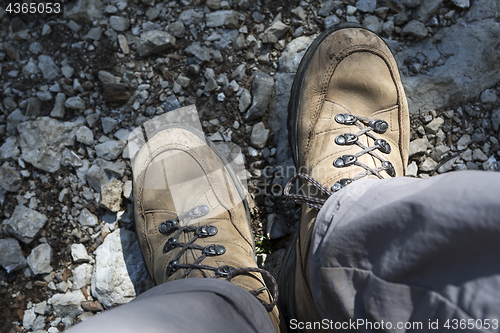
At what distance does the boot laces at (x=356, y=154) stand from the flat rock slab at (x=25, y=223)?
3.95 ft

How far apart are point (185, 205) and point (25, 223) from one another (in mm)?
788

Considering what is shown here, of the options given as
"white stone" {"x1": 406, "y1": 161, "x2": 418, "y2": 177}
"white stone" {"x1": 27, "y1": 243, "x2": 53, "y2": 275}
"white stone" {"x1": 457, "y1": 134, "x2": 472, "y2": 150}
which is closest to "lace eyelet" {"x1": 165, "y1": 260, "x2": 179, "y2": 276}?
"white stone" {"x1": 27, "y1": 243, "x2": 53, "y2": 275}

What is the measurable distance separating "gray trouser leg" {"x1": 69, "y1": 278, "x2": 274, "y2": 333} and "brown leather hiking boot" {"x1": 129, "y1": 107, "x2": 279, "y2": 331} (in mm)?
417

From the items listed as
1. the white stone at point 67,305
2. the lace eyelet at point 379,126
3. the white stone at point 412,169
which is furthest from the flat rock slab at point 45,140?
the white stone at point 412,169

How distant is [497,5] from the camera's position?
164 cm

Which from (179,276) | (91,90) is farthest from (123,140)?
(179,276)

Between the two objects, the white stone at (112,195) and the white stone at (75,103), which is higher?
the white stone at (75,103)

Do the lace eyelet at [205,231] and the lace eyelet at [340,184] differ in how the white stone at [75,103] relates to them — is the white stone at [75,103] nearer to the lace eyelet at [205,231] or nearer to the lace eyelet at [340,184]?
the lace eyelet at [205,231]

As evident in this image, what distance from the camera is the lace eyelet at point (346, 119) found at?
1.50m

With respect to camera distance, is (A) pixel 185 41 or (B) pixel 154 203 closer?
(B) pixel 154 203

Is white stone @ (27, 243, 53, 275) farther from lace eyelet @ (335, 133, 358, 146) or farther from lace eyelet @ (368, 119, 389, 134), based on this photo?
lace eyelet @ (368, 119, 389, 134)

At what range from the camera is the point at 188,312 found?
2.66 ft

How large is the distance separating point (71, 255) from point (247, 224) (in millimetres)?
865

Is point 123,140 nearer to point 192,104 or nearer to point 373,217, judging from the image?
point 192,104
